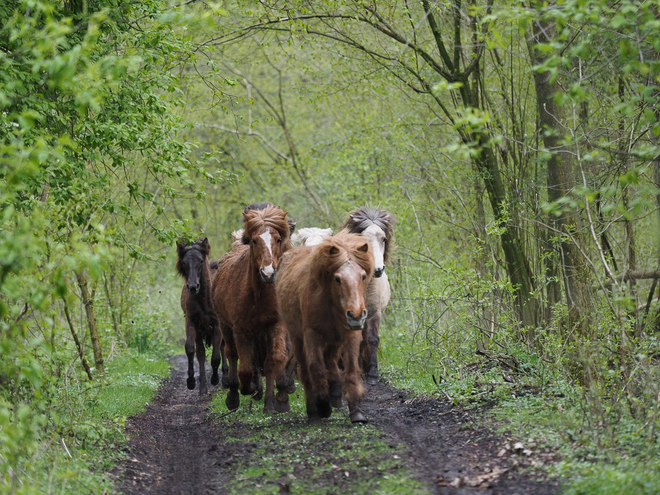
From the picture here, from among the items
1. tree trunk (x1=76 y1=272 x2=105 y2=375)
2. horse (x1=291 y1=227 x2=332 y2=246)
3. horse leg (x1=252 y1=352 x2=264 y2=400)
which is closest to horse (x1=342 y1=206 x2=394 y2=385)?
horse (x1=291 y1=227 x2=332 y2=246)

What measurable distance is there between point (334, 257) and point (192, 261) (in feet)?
17.9

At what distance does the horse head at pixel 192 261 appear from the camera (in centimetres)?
1223

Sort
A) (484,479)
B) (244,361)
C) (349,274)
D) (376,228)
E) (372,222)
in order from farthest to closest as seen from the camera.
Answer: (372,222) < (376,228) < (244,361) < (349,274) < (484,479)

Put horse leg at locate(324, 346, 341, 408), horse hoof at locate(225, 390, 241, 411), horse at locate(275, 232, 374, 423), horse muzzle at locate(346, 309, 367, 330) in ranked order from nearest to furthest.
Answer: horse muzzle at locate(346, 309, 367, 330)
horse at locate(275, 232, 374, 423)
horse leg at locate(324, 346, 341, 408)
horse hoof at locate(225, 390, 241, 411)

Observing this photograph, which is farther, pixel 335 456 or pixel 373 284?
pixel 373 284

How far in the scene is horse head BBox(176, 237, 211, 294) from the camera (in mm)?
12234

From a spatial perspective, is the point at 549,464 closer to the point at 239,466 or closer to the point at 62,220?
the point at 239,466

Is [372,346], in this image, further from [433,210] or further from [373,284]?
[433,210]

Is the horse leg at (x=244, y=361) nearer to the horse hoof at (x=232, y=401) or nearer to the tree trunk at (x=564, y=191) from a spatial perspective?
the horse hoof at (x=232, y=401)

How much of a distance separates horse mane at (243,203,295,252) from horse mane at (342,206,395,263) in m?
1.85

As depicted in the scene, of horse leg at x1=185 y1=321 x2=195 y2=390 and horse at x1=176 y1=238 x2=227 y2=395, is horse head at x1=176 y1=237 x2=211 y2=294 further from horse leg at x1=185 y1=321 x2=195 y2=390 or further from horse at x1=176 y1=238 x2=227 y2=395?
horse leg at x1=185 y1=321 x2=195 y2=390

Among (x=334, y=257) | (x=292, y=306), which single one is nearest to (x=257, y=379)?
(x=292, y=306)

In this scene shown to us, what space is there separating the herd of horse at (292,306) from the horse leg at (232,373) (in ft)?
0.05

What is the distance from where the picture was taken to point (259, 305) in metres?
9.27
